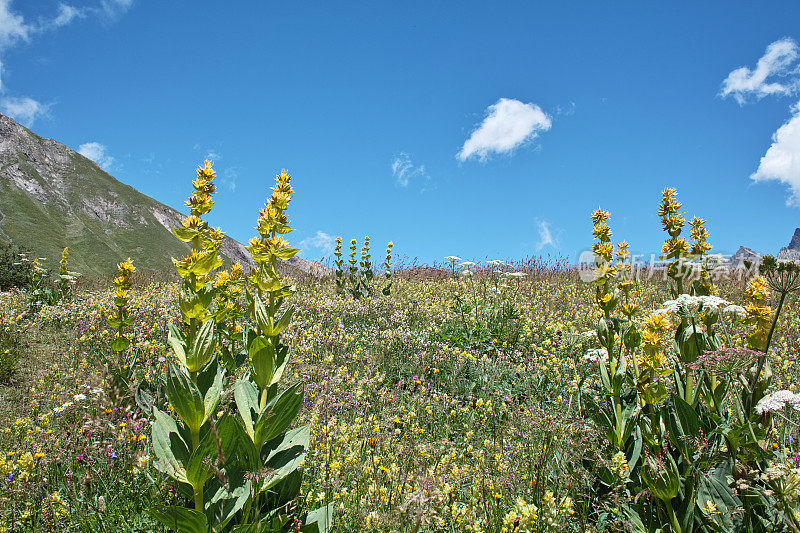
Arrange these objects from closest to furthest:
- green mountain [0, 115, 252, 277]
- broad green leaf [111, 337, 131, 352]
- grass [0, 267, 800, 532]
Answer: grass [0, 267, 800, 532] → broad green leaf [111, 337, 131, 352] → green mountain [0, 115, 252, 277]

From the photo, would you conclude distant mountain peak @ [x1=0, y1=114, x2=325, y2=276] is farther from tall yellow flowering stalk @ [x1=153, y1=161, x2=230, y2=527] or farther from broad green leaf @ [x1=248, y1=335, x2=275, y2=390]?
broad green leaf @ [x1=248, y1=335, x2=275, y2=390]

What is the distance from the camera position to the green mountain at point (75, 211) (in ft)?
189

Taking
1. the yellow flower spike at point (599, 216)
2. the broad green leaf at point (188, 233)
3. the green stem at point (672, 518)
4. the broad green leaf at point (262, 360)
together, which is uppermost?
the yellow flower spike at point (599, 216)

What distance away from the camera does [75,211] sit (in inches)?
2761

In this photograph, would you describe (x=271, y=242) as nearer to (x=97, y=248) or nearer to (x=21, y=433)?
(x=21, y=433)

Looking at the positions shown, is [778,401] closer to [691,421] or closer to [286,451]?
[691,421]

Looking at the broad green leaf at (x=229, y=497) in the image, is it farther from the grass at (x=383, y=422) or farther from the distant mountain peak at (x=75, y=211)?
the distant mountain peak at (x=75, y=211)

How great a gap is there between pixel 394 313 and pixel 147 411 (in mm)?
5228

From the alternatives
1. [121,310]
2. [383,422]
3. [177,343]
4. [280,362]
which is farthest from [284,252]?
[121,310]

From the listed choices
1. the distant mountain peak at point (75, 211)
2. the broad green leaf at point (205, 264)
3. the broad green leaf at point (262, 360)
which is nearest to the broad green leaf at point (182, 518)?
the broad green leaf at point (262, 360)

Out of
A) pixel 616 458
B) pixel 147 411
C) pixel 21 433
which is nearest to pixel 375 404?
pixel 147 411

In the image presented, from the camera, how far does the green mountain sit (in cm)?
5766

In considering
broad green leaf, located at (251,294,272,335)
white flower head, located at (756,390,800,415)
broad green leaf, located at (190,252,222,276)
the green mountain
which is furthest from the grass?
the green mountain

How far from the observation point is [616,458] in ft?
9.09
